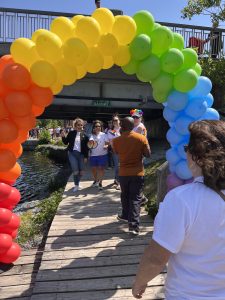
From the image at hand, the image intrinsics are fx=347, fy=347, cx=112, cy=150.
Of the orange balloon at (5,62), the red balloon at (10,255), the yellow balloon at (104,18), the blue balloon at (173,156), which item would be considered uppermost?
the yellow balloon at (104,18)

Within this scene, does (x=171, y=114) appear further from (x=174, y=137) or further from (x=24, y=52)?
(x=24, y=52)

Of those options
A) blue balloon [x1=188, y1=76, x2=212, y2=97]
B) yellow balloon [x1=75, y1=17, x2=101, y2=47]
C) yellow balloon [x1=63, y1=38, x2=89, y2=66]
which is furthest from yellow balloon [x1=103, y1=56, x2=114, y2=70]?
blue balloon [x1=188, y1=76, x2=212, y2=97]

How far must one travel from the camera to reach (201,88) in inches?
186

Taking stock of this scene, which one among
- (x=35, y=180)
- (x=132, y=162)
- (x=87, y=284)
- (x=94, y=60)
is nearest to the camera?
(x=87, y=284)

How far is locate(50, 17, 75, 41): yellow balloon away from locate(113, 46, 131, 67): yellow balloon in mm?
648

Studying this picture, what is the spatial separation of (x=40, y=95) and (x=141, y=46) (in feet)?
4.63

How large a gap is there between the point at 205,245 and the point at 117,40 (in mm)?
3302

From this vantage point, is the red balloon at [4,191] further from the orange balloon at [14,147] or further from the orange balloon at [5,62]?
the orange balloon at [5,62]

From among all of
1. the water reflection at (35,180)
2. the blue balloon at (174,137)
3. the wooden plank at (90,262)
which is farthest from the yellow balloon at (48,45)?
the water reflection at (35,180)

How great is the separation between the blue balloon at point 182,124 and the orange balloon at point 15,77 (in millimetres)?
2126

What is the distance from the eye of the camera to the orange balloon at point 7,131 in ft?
13.1

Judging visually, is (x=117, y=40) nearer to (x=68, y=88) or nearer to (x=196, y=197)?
(x=196, y=197)

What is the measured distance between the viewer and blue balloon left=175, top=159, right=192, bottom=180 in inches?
188

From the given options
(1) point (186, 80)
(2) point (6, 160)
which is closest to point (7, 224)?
(2) point (6, 160)
